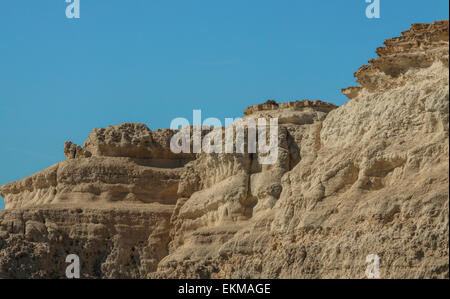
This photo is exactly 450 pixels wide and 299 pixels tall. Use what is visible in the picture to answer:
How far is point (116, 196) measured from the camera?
2318 inches

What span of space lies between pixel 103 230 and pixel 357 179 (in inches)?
611

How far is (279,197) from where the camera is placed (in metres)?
49.5

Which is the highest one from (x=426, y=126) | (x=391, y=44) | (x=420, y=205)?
(x=391, y=44)

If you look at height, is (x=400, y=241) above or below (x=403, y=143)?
below

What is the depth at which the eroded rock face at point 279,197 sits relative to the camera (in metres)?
42.1

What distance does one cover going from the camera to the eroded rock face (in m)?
42.1
